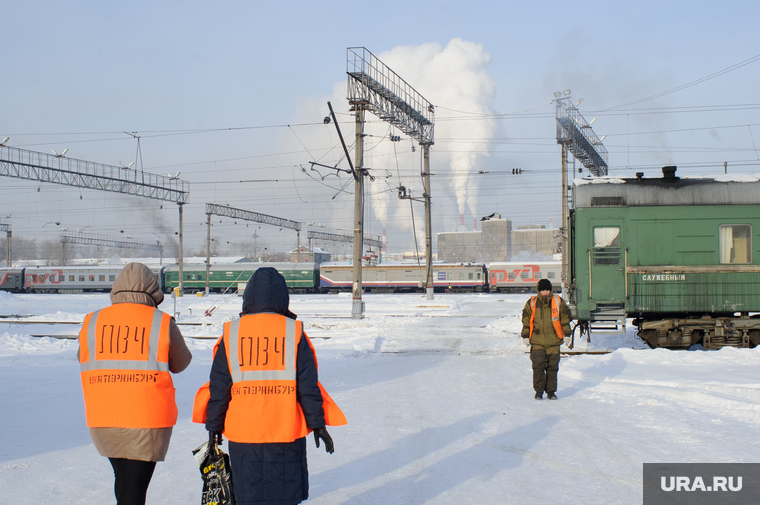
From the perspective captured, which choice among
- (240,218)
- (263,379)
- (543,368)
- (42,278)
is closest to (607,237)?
(543,368)

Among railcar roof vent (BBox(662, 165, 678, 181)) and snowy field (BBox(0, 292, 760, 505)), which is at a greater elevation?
railcar roof vent (BBox(662, 165, 678, 181))

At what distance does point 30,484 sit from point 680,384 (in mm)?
8619

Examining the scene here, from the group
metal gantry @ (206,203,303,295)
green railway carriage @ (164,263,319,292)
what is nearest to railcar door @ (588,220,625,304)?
metal gantry @ (206,203,303,295)

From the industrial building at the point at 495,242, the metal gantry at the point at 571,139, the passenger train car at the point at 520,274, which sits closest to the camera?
the metal gantry at the point at 571,139

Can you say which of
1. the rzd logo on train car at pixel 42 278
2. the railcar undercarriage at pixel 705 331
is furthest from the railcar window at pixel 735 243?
the rzd logo on train car at pixel 42 278

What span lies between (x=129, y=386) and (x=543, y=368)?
243 inches

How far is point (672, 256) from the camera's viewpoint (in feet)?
41.6

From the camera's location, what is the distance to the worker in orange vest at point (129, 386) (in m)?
3.38

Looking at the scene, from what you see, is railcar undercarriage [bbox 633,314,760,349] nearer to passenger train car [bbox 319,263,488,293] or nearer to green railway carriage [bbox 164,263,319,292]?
passenger train car [bbox 319,263,488,293]

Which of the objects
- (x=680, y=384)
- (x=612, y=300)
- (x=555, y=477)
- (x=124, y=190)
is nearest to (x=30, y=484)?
(x=555, y=477)

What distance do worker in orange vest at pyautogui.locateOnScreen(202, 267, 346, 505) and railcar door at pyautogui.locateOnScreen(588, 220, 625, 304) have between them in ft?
36.4

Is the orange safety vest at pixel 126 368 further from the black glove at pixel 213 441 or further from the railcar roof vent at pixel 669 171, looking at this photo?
the railcar roof vent at pixel 669 171

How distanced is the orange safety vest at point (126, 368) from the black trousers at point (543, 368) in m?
5.82

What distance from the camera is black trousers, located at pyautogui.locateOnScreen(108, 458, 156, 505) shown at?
3.38 meters
